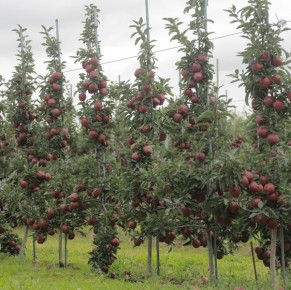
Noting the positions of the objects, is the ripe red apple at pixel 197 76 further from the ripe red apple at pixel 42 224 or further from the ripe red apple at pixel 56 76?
the ripe red apple at pixel 42 224

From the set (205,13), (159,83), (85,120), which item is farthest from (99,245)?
(205,13)

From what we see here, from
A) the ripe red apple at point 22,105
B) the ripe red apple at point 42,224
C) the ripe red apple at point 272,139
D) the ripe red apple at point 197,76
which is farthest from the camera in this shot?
the ripe red apple at point 22,105

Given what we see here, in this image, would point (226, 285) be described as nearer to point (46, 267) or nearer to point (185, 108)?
point (185, 108)

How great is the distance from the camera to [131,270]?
9352mm

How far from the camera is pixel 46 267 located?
30.4 ft

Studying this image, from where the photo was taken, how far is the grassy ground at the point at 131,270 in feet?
23.0

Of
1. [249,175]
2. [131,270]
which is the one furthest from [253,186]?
[131,270]

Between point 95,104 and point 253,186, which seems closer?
point 253,186

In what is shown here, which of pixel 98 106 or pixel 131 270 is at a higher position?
pixel 98 106

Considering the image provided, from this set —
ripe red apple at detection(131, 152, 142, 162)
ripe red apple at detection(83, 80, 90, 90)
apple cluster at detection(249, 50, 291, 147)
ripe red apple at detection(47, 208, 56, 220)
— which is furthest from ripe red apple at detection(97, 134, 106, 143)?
apple cluster at detection(249, 50, 291, 147)

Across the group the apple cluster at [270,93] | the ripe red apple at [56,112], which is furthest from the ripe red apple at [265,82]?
the ripe red apple at [56,112]

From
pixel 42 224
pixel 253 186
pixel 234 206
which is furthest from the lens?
pixel 42 224

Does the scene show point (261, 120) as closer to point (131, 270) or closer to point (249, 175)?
point (249, 175)

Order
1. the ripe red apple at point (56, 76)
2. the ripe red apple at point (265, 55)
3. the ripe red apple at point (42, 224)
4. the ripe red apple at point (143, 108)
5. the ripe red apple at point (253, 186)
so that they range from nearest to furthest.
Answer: the ripe red apple at point (253, 186) → the ripe red apple at point (265, 55) → the ripe red apple at point (143, 108) → the ripe red apple at point (42, 224) → the ripe red apple at point (56, 76)
